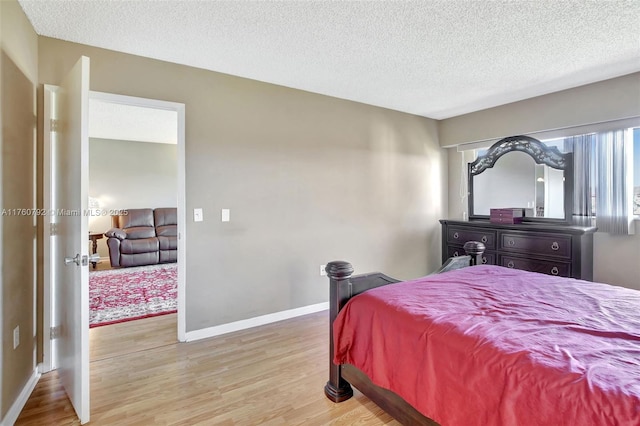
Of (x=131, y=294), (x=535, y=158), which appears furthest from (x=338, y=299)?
(x=131, y=294)

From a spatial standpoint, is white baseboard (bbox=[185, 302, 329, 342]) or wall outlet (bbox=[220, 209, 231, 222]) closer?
white baseboard (bbox=[185, 302, 329, 342])

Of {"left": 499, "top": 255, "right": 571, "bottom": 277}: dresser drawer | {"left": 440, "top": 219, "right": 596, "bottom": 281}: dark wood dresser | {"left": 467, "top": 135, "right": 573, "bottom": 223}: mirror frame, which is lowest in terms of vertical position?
{"left": 499, "top": 255, "right": 571, "bottom": 277}: dresser drawer

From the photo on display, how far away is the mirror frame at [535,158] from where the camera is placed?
3.40m

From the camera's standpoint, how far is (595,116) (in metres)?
3.13

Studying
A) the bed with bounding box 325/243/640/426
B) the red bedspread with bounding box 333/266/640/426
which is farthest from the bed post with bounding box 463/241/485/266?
the red bedspread with bounding box 333/266/640/426

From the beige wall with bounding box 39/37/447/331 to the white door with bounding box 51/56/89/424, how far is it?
0.62 m

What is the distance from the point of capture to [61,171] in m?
2.13

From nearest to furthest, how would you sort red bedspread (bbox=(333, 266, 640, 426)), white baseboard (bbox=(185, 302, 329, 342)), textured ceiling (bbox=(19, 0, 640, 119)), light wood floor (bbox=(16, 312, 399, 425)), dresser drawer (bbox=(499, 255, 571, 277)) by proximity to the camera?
red bedspread (bbox=(333, 266, 640, 426)), light wood floor (bbox=(16, 312, 399, 425)), textured ceiling (bbox=(19, 0, 640, 119)), white baseboard (bbox=(185, 302, 329, 342)), dresser drawer (bbox=(499, 255, 571, 277))

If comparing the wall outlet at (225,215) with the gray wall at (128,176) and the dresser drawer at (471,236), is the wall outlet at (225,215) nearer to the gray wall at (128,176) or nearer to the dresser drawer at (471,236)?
the dresser drawer at (471,236)

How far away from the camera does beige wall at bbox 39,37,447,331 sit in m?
2.82

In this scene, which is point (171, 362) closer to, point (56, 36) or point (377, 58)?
point (56, 36)

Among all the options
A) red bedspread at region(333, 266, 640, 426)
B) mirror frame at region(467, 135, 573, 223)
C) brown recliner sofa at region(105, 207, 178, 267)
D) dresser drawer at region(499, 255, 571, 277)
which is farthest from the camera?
brown recliner sofa at region(105, 207, 178, 267)

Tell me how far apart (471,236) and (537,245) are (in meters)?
0.74

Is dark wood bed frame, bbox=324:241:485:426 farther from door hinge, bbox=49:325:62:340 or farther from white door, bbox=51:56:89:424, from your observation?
door hinge, bbox=49:325:62:340
